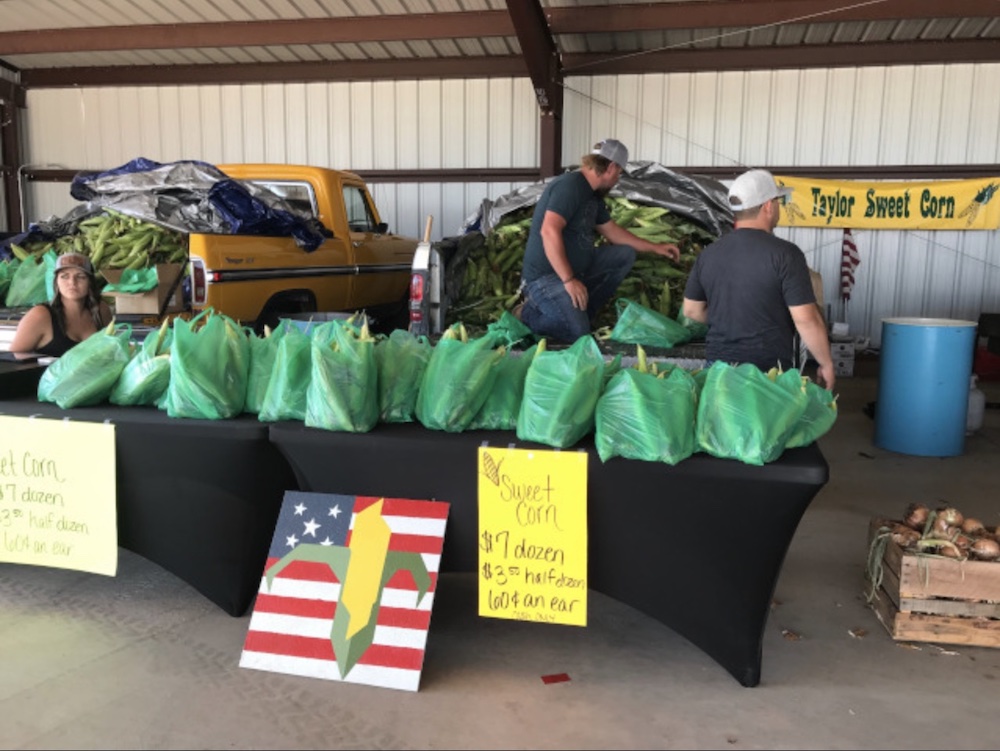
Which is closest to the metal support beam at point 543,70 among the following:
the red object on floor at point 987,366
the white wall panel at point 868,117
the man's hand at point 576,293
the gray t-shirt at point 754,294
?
the white wall panel at point 868,117

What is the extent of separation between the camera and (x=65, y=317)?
15.4 ft

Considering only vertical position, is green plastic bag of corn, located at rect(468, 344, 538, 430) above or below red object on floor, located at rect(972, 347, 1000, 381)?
above

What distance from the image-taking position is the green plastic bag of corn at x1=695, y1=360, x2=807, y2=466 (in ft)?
8.43

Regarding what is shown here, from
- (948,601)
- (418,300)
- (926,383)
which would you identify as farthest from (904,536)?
(418,300)

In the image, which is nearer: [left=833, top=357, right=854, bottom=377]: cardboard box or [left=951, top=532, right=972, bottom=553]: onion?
[left=951, top=532, right=972, bottom=553]: onion

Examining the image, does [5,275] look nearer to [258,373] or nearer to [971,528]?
[258,373]

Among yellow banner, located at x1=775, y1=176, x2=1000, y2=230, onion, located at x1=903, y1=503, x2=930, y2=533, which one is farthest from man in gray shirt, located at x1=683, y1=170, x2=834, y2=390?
yellow banner, located at x1=775, y1=176, x2=1000, y2=230

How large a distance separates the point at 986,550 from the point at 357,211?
666 cm

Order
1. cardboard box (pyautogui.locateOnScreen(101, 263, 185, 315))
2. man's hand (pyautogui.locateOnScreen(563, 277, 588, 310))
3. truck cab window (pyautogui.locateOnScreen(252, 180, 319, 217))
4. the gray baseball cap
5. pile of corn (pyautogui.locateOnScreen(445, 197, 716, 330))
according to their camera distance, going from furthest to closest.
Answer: truck cab window (pyautogui.locateOnScreen(252, 180, 319, 217)), pile of corn (pyautogui.locateOnScreen(445, 197, 716, 330)), cardboard box (pyautogui.locateOnScreen(101, 263, 185, 315)), man's hand (pyautogui.locateOnScreen(563, 277, 588, 310)), the gray baseball cap

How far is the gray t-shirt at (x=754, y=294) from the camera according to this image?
3812 mm

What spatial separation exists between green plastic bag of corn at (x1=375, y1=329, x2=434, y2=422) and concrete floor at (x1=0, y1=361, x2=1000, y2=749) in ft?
3.03

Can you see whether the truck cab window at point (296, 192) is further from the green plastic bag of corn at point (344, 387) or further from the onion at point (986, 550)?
the onion at point (986, 550)

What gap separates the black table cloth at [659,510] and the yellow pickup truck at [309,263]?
3673mm

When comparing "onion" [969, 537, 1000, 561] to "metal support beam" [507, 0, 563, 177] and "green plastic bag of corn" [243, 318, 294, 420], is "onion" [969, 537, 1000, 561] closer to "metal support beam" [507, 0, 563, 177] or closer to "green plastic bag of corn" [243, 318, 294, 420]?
"green plastic bag of corn" [243, 318, 294, 420]
